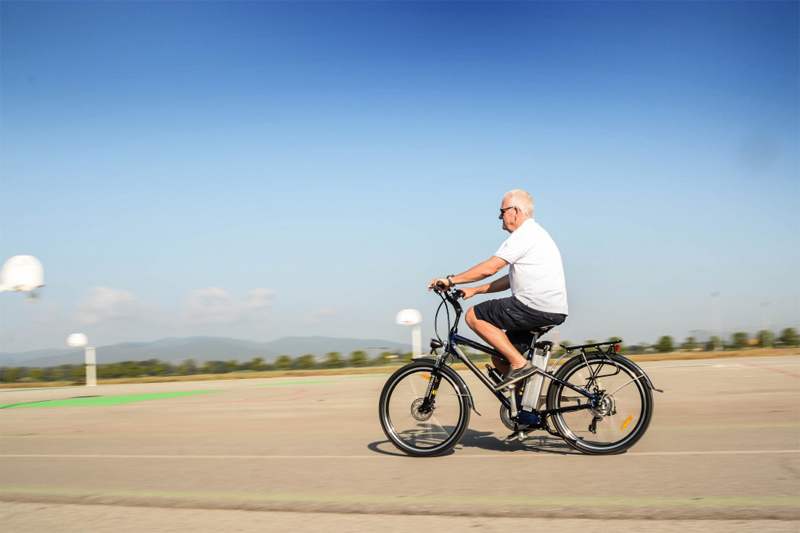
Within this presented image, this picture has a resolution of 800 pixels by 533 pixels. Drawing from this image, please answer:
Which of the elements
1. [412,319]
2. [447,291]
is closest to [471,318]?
[447,291]

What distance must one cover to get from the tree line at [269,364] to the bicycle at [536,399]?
64.3 ft

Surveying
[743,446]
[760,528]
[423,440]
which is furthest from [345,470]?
[743,446]

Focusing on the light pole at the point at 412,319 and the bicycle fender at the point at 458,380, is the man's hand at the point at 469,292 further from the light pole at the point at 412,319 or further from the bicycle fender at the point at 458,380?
the light pole at the point at 412,319

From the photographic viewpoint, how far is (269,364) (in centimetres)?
2786

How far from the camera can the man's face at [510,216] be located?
212 inches

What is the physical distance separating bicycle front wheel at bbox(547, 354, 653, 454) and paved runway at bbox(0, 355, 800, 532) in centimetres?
17

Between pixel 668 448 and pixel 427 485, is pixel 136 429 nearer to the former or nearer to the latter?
pixel 427 485

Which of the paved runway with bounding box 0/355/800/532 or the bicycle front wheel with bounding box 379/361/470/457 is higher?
the bicycle front wheel with bounding box 379/361/470/457

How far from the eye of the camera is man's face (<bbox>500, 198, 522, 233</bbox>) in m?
5.39

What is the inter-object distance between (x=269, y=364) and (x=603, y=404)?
24.0 meters

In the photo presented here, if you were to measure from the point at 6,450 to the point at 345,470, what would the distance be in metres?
4.10

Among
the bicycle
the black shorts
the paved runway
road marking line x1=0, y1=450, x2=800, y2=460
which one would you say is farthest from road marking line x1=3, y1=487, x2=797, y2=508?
the black shorts

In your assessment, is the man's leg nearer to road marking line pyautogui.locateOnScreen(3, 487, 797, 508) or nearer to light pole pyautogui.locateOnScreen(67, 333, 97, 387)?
road marking line pyautogui.locateOnScreen(3, 487, 797, 508)

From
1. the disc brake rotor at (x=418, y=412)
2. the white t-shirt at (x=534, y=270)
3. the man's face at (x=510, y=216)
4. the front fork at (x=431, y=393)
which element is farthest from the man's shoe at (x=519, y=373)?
the man's face at (x=510, y=216)
